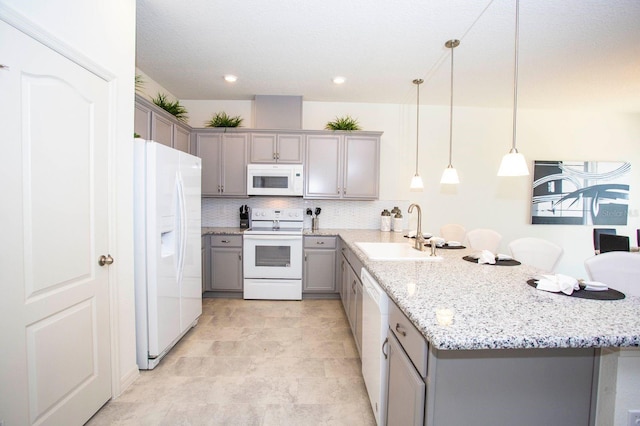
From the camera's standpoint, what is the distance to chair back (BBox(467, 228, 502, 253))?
2895 mm

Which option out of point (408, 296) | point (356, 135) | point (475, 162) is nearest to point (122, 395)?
point (408, 296)

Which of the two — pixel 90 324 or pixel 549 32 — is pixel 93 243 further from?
pixel 549 32

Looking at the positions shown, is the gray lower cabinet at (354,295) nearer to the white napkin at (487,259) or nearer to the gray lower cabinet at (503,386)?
the white napkin at (487,259)

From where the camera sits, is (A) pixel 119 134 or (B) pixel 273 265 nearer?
(A) pixel 119 134

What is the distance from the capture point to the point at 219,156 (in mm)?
3668

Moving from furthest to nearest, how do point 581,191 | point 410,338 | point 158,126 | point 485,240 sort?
point 581,191
point 485,240
point 158,126
point 410,338

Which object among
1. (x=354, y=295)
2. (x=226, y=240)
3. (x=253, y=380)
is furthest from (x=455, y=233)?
(x=226, y=240)

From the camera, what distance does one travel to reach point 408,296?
3.91 ft

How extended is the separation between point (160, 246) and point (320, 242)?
1886 millimetres

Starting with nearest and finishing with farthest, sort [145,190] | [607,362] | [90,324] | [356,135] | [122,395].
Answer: [607,362]
[90,324]
[122,395]
[145,190]
[356,135]

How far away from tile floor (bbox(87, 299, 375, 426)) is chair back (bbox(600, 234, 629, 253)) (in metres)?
3.14

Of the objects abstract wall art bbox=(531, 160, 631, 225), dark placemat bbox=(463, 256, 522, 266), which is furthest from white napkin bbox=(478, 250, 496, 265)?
abstract wall art bbox=(531, 160, 631, 225)

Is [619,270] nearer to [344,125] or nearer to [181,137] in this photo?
[344,125]

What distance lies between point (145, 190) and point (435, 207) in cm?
363
